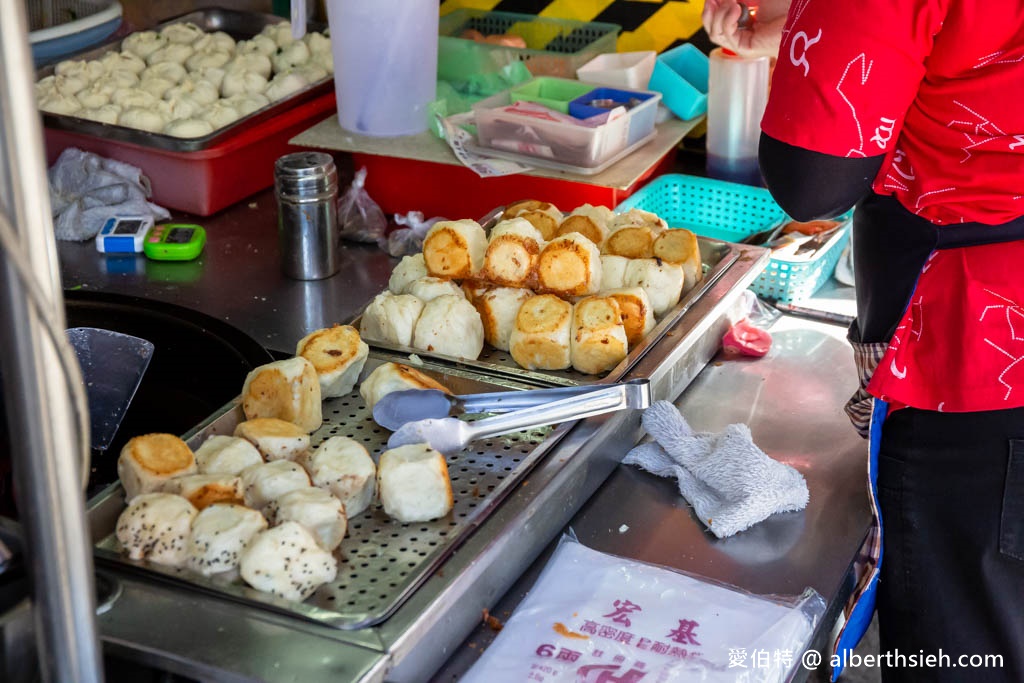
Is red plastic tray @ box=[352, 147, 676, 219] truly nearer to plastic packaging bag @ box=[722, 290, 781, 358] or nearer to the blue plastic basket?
the blue plastic basket

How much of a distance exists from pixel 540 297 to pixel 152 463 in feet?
1.92

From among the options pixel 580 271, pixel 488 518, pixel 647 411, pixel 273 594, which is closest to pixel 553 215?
pixel 580 271

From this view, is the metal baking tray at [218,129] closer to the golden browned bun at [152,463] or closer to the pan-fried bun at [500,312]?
the pan-fried bun at [500,312]

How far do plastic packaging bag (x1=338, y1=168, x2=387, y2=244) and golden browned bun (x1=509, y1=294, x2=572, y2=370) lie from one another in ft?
2.65

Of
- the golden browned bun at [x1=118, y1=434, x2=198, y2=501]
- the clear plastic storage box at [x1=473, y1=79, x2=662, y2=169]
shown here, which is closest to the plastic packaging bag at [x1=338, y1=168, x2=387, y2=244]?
the clear plastic storage box at [x1=473, y1=79, x2=662, y2=169]

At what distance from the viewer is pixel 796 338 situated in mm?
1873

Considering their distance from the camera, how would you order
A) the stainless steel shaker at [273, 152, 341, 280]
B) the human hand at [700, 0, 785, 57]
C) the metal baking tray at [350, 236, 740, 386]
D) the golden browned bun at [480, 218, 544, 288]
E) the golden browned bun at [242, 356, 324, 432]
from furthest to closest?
the stainless steel shaker at [273, 152, 341, 280], the human hand at [700, 0, 785, 57], the golden browned bun at [480, 218, 544, 288], the metal baking tray at [350, 236, 740, 386], the golden browned bun at [242, 356, 324, 432]

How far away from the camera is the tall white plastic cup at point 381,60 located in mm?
2223

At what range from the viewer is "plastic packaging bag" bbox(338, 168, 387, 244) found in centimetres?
222

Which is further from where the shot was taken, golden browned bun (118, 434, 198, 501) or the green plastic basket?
the green plastic basket

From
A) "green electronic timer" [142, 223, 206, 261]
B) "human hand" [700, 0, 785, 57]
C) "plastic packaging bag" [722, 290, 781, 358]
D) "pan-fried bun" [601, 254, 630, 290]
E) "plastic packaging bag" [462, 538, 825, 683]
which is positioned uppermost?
"human hand" [700, 0, 785, 57]

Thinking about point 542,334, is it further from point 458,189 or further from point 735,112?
point 735,112

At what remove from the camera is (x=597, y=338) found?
1429 millimetres

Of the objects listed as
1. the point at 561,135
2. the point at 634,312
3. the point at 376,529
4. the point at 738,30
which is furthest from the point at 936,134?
the point at 561,135
